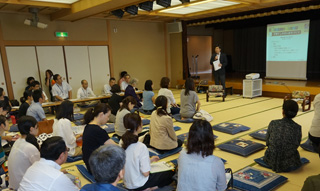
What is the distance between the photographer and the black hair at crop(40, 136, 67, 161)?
5.44 feet

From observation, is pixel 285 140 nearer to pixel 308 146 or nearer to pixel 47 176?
pixel 308 146

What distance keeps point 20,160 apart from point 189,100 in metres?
3.23

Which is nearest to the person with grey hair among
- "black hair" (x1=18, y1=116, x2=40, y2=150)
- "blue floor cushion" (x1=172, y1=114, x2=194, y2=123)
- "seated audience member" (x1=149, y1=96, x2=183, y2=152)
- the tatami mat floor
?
"black hair" (x1=18, y1=116, x2=40, y2=150)

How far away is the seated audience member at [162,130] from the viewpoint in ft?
10.3

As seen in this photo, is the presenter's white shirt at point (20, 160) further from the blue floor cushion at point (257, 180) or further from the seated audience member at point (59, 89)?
the seated audience member at point (59, 89)

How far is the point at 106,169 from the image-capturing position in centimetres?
121

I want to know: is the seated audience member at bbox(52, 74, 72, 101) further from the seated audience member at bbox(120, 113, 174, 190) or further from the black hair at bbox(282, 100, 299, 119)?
the black hair at bbox(282, 100, 299, 119)

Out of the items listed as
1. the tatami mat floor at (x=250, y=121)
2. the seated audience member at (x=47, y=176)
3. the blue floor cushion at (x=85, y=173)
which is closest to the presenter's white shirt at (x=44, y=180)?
the seated audience member at (x=47, y=176)

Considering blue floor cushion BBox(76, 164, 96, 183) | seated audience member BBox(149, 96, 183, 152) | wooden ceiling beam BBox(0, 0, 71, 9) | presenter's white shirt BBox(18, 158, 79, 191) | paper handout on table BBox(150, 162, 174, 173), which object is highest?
wooden ceiling beam BBox(0, 0, 71, 9)

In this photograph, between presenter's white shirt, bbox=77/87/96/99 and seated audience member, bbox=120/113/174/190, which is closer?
seated audience member, bbox=120/113/174/190

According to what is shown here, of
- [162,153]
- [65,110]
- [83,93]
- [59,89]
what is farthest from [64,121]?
[59,89]

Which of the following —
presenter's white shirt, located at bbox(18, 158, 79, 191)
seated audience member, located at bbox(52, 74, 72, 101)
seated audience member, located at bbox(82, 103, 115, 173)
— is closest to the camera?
presenter's white shirt, located at bbox(18, 158, 79, 191)

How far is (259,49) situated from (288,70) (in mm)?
4199

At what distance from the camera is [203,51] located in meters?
12.9
